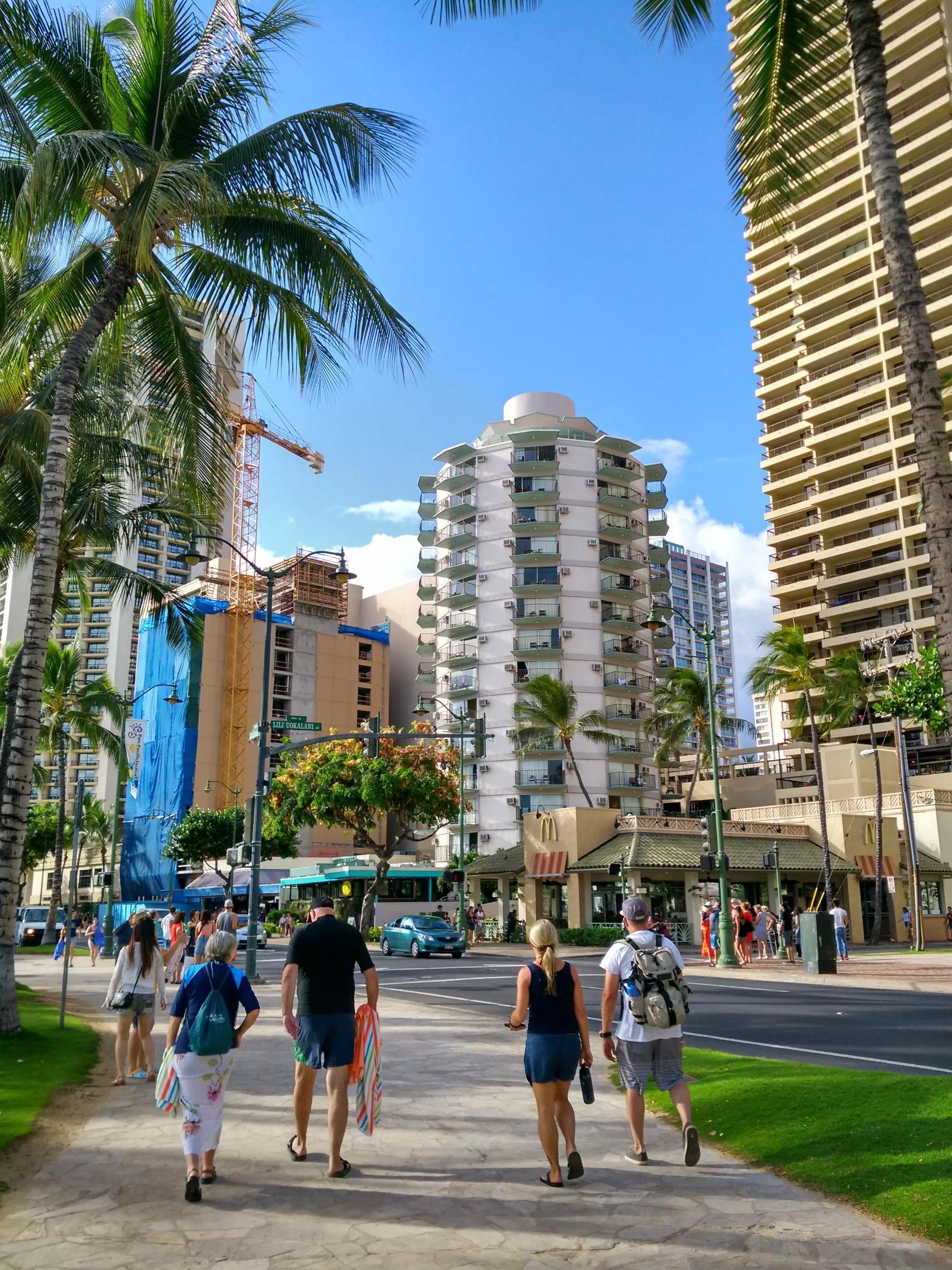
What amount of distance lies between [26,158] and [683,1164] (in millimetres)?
12812

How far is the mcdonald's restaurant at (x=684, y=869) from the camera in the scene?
141 ft

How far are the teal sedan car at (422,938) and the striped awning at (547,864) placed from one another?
8.84 metres

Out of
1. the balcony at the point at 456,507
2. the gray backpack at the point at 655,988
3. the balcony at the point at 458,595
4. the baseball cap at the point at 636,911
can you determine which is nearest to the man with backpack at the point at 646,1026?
the gray backpack at the point at 655,988

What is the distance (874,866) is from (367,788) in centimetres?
2302

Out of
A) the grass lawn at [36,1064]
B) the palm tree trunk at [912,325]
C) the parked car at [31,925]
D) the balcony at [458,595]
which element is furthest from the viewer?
the balcony at [458,595]

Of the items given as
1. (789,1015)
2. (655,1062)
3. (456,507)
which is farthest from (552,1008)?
(456,507)

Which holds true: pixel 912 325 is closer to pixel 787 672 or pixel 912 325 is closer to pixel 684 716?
pixel 787 672

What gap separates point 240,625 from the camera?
96.1 m

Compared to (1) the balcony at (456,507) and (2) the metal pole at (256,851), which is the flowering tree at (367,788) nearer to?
(2) the metal pole at (256,851)

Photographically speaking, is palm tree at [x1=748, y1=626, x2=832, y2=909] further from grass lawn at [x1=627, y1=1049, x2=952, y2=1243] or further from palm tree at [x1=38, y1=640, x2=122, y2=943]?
grass lawn at [x1=627, y1=1049, x2=952, y2=1243]

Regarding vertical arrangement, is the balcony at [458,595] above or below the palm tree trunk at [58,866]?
above

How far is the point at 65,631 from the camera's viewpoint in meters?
135

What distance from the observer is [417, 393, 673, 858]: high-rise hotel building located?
70312 mm

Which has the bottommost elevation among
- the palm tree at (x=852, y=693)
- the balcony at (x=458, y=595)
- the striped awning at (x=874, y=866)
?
the striped awning at (x=874, y=866)
